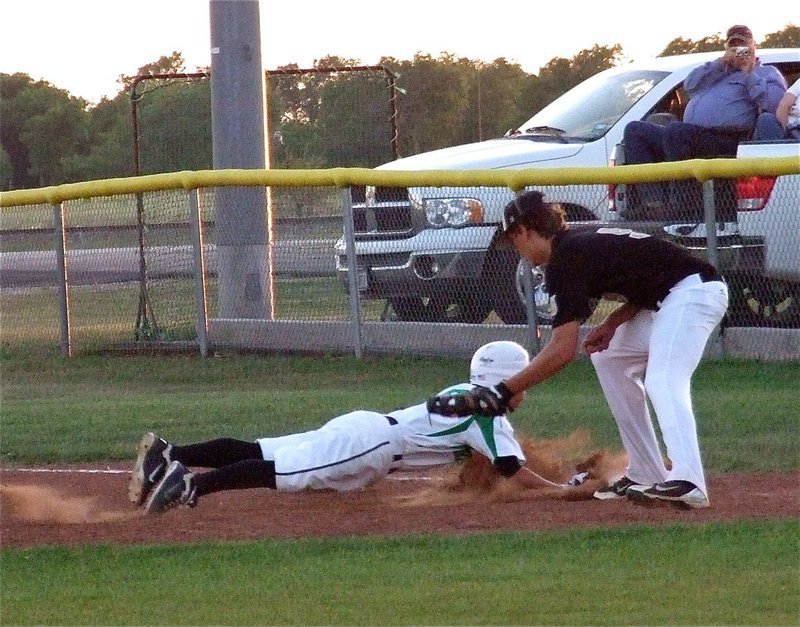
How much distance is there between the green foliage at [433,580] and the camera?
4.92 meters

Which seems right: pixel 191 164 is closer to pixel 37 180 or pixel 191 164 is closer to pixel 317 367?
pixel 317 367

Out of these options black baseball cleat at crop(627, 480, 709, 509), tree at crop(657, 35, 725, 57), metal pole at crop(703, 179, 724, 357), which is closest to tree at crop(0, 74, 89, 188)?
tree at crop(657, 35, 725, 57)

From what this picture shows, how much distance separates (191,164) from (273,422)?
854 cm

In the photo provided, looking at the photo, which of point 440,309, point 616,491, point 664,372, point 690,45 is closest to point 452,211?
point 440,309

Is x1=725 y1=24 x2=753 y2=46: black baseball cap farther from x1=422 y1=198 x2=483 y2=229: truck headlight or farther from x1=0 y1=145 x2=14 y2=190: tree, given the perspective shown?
x1=0 y1=145 x2=14 y2=190: tree

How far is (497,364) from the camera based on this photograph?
711 centimetres

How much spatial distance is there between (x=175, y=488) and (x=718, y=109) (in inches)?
282

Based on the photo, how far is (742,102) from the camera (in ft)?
40.6

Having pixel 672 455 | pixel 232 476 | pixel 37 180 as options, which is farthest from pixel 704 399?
pixel 37 180

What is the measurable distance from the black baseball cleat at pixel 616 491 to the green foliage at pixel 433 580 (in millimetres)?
820

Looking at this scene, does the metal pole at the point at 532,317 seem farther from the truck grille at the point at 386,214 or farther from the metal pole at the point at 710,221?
the metal pole at the point at 710,221

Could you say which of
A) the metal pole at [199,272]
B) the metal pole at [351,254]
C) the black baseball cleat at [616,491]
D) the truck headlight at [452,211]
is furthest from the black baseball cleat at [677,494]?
the metal pole at [199,272]

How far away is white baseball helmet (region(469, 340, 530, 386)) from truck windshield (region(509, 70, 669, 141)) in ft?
20.2

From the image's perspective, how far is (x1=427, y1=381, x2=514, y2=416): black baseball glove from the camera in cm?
659
